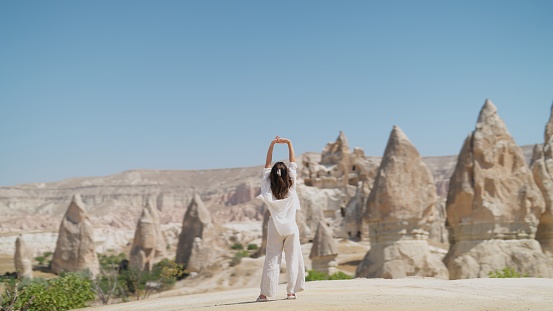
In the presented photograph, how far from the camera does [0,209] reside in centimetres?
10662

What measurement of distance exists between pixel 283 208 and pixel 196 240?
24401 mm

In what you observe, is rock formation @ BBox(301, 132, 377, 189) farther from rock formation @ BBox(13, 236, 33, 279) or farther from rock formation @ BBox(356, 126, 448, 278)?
rock formation @ BBox(356, 126, 448, 278)

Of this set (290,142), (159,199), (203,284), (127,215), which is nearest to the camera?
(290,142)

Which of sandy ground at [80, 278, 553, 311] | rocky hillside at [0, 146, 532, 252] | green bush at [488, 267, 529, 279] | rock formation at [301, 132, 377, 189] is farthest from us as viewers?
rocky hillside at [0, 146, 532, 252]

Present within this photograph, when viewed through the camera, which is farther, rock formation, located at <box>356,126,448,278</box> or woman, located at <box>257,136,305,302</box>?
rock formation, located at <box>356,126,448,278</box>

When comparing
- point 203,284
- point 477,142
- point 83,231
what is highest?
point 477,142

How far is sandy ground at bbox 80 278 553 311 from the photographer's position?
6.30 metres

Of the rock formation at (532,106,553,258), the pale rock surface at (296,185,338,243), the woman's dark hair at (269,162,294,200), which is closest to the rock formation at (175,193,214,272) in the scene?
the pale rock surface at (296,185,338,243)

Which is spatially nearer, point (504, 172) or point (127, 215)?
point (504, 172)

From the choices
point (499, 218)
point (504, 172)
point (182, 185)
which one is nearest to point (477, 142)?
point (504, 172)

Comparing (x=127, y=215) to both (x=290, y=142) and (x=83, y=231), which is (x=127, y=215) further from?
(x=290, y=142)

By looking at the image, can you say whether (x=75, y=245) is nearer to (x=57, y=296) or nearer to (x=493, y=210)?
(x=57, y=296)

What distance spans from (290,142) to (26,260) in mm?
24614

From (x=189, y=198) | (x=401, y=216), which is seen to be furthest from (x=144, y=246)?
(x=189, y=198)
